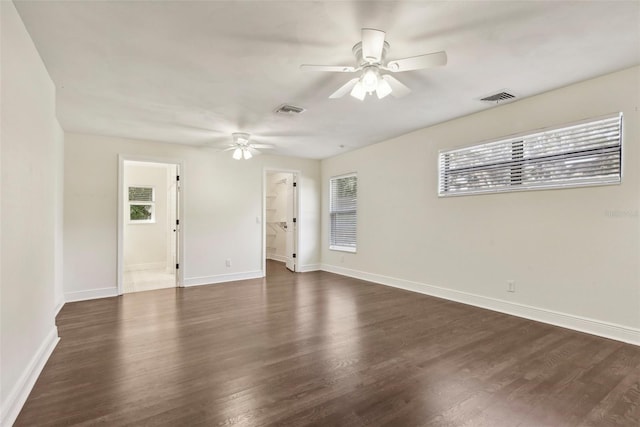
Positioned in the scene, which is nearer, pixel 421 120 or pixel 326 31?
pixel 326 31

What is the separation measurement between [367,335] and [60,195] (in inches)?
180

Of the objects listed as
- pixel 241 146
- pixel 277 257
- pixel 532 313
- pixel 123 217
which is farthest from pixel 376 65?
pixel 277 257

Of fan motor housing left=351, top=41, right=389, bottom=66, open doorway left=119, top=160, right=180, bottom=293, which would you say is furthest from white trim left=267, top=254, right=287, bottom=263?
fan motor housing left=351, top=41, right=389, bottom=66

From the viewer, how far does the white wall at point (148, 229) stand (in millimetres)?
7246

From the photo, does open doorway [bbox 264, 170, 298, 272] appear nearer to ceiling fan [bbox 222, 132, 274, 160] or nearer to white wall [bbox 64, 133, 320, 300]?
white wall [bbox 64, 133, 320, 300]

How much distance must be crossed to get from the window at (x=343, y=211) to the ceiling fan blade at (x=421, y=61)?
399 cm

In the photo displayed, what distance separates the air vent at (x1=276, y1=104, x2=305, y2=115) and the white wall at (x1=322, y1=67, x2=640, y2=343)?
6.82 feet

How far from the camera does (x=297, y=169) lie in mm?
6793

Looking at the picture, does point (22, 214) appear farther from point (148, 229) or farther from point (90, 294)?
point (148, 229)

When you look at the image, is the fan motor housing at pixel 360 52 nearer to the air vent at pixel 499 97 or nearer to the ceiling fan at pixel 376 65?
the ceiling fan at pixel 376 65

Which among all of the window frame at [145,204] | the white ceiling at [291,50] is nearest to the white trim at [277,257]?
the window frame at [145,204]

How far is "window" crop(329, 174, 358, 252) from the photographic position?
6.32 meters

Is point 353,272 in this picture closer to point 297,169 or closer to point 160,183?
point 297,169

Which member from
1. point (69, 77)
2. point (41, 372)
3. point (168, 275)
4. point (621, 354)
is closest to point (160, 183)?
point (168, 275)
